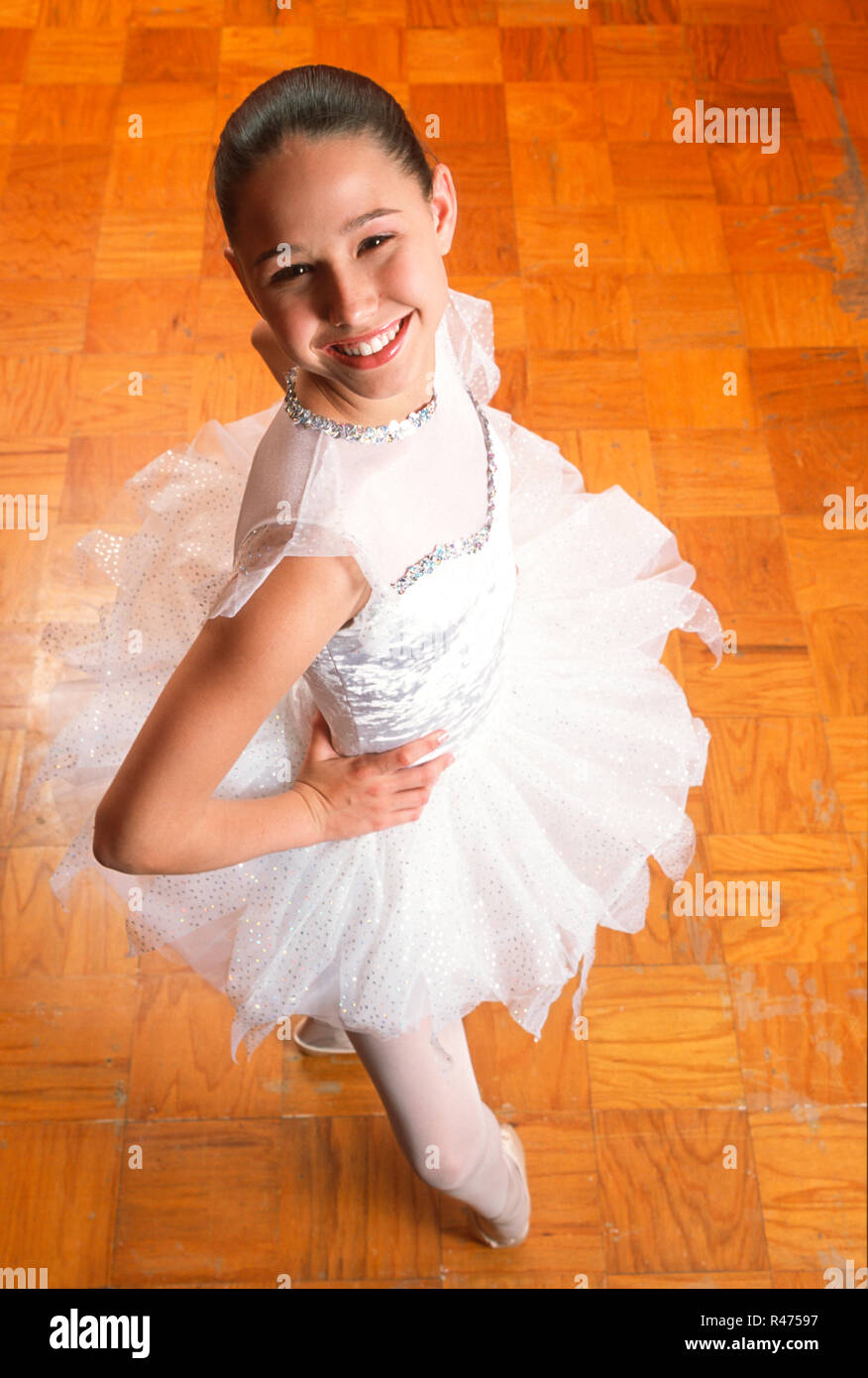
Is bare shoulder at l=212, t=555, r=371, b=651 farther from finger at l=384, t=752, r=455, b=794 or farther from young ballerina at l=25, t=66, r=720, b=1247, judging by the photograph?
finger at l=384, t=752, r=455, b=794

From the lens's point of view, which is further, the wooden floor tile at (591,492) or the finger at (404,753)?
the wooden floor tile at (591,492)

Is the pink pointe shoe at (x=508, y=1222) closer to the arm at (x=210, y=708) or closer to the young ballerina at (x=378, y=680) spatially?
the young ballerina at (x=378, y=680)

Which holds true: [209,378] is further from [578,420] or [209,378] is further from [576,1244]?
[576,1244]

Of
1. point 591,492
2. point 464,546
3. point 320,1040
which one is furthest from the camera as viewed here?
point 591,492

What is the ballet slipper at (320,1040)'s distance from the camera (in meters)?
1.69

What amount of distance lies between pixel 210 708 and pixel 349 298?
0.32 metres

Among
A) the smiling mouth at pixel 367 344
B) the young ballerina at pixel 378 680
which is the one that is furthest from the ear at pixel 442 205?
the smiling mouth at pixel 367 344

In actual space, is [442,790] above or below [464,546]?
below

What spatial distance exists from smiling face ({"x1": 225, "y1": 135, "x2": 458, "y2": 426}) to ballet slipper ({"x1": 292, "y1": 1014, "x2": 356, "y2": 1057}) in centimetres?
Answer: 102

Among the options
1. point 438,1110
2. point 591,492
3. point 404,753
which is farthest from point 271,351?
point 591,492

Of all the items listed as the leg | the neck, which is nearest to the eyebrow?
the neck

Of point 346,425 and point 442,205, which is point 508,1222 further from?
point 442,205

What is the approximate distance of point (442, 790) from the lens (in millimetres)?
1301

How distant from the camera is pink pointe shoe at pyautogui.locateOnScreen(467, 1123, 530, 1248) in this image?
1540 millimetres
